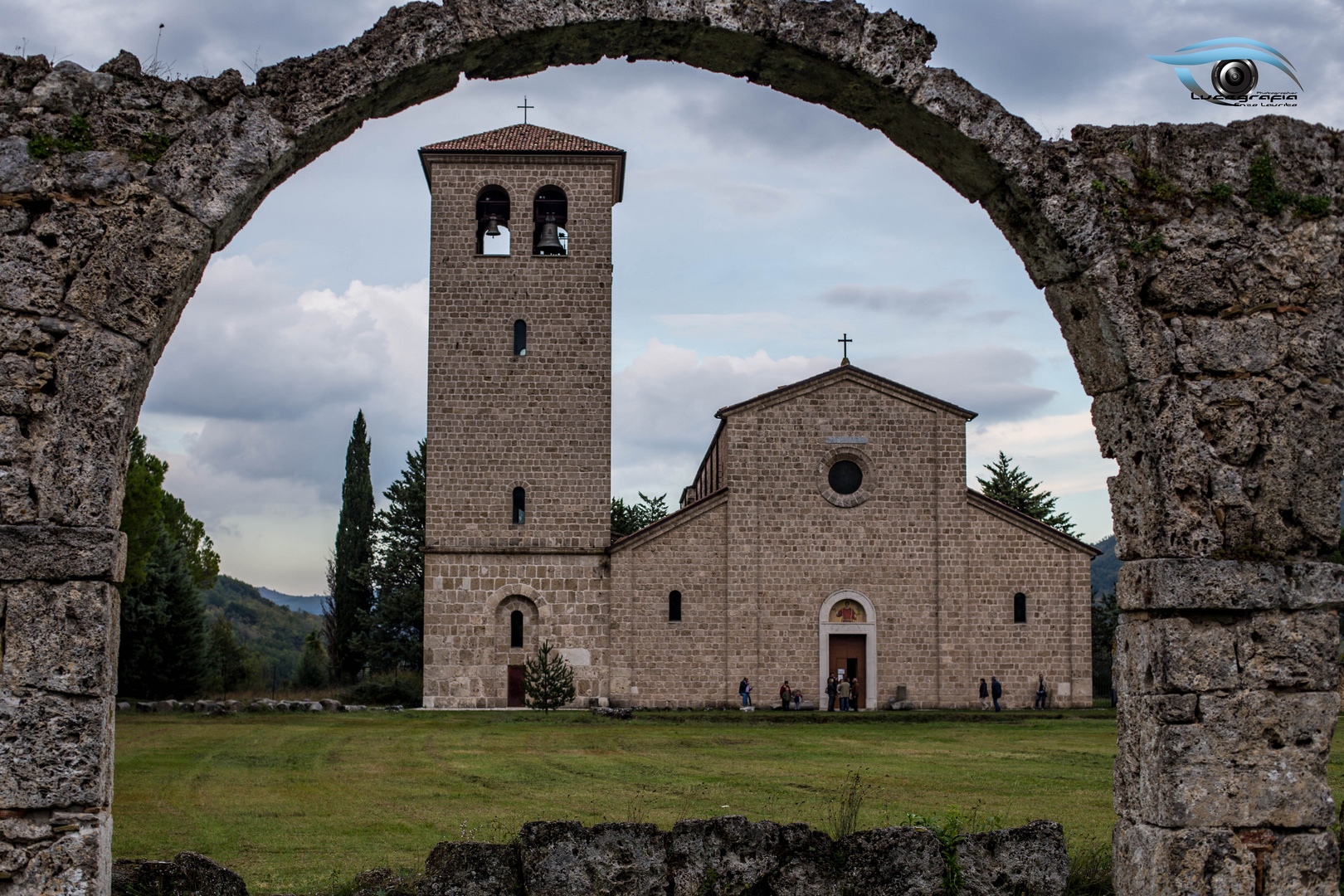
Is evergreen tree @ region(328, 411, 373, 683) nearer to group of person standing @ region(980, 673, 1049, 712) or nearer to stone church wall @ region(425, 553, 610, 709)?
stone church wall @ region(425, 553, 610, 709)

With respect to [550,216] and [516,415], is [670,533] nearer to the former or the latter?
[516,415]

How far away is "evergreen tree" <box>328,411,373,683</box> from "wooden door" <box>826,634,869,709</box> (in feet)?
64.4

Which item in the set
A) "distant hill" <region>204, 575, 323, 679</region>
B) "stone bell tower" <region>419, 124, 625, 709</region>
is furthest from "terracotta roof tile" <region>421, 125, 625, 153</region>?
"distant hill" <region>204, 575, 323, 679</region>

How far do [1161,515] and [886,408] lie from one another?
25.6 m

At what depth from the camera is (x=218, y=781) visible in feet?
49.8

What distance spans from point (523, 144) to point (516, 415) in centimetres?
775

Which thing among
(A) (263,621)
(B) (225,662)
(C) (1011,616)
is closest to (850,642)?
(C) (1011,616)

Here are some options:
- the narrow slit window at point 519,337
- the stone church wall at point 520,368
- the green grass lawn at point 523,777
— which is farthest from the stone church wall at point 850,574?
the narrow slit window at point 519,337

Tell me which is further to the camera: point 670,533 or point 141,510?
point 670,533

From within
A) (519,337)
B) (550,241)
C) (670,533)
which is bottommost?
(670,533)

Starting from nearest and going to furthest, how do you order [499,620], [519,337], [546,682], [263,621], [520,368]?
1. [546,682]
2. [499,620]
3. [520,368]
4. [519,337]
5. [263,621]

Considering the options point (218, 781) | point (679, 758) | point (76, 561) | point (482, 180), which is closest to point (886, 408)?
point (482, 180)

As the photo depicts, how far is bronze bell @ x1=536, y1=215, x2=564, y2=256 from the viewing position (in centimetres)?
3064

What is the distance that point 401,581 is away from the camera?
144 feet
